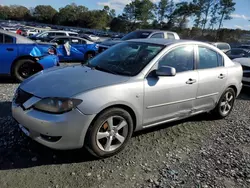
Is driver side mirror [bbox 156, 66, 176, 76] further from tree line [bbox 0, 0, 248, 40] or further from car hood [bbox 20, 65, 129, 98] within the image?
tree line [bbox 0, 0, 248, 40]

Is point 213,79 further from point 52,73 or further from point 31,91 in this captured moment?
point 31,91

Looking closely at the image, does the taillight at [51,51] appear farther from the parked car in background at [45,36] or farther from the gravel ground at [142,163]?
the parked car in background at [45,36]

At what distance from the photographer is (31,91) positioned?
9.87 ft

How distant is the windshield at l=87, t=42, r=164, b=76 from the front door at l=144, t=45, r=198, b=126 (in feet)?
0.70

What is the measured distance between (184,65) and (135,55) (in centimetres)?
83

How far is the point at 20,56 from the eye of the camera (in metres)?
6.32

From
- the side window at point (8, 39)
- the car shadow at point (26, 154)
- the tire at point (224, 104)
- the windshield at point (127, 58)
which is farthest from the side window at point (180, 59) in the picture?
the side window at point (8, 39)

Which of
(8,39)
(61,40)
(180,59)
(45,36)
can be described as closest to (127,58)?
(180,59)

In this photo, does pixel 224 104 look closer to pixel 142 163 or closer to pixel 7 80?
pixel 142 163

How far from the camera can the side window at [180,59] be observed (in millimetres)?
3705

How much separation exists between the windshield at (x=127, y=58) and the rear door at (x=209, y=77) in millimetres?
915

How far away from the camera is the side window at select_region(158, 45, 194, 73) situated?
3705 millimetres

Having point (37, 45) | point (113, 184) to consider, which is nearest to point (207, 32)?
point (37, 45)

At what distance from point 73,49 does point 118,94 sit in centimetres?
886
